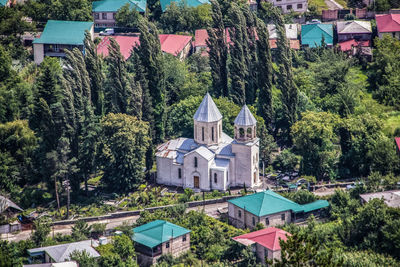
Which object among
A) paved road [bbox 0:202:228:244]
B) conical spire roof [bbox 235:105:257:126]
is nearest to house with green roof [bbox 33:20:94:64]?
conical spire roof [bbox 235:105:257:126]

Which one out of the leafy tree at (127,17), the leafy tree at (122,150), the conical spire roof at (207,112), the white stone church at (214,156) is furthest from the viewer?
the leafy tree at (127,17)

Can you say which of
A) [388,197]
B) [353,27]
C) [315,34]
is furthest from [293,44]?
[388,197]

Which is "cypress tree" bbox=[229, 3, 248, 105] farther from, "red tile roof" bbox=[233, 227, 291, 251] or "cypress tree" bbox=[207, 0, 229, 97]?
"red tile roof" bbox=[233, 227, 291, 251]

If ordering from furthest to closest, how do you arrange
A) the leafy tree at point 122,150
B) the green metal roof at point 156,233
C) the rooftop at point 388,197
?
the leafy tree at point 122,150 → the rooftop at point 388,197 → the green metal roof at point 156,233

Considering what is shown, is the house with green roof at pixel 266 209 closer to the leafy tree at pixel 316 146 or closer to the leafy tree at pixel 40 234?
the leafy tree at pixel 316 146

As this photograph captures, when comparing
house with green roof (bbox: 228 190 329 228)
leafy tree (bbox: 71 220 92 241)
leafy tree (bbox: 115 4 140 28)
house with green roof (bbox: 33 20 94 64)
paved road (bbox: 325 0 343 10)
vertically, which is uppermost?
paved road (bbox: 325 0 343 10)

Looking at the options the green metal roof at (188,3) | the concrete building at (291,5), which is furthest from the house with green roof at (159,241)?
the concrete building at (291,5)

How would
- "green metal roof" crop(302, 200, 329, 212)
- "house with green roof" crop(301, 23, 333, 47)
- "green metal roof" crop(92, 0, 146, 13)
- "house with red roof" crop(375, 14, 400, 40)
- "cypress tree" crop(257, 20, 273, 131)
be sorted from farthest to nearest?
1. "green metal roof" crop(92, 0, 146, 13)
2. "house with red roof" crop(375, 14, 400, 40)
3. "house with green roof" crop(301, 23, 333, 47)
4. "cypress tree" crop(257, 20, 273, 131)
5. "green metal roof" crop(302, 200, 329, 212)
